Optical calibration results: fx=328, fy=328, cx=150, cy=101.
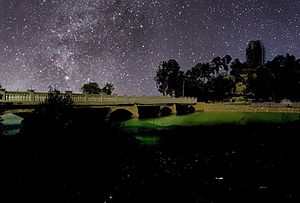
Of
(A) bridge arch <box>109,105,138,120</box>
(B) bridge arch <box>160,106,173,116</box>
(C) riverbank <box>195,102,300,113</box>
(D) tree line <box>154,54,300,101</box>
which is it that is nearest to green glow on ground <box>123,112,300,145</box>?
(A) bridge arch <box>109,105,138,120</box>

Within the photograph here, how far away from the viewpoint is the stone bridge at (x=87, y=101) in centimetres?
2634

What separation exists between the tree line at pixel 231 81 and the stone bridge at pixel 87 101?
1802 inches

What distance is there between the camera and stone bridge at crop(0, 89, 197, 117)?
2634 centimetres

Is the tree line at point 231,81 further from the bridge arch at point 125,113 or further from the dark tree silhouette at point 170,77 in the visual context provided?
the bridge arch at point 125,113

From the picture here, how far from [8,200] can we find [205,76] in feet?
463

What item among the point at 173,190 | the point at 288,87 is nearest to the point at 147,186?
the point at 173,190

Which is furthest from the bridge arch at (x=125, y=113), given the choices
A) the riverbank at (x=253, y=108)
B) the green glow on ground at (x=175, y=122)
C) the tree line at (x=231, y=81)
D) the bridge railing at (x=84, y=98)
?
the tree line at (x=231, y=81)

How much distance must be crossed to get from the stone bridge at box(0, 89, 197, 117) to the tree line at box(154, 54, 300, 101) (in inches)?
1802

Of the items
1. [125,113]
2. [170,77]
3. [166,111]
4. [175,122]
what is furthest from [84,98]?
[170,77]

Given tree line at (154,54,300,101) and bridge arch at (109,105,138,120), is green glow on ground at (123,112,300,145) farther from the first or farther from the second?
tree line at (154,54,300,101)

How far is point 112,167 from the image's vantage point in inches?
536

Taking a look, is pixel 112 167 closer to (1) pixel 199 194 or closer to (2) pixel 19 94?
(1) pixel 199 194

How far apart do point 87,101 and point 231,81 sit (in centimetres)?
10991

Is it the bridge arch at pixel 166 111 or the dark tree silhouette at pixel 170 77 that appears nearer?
the bridge arch at pixel 166 111
